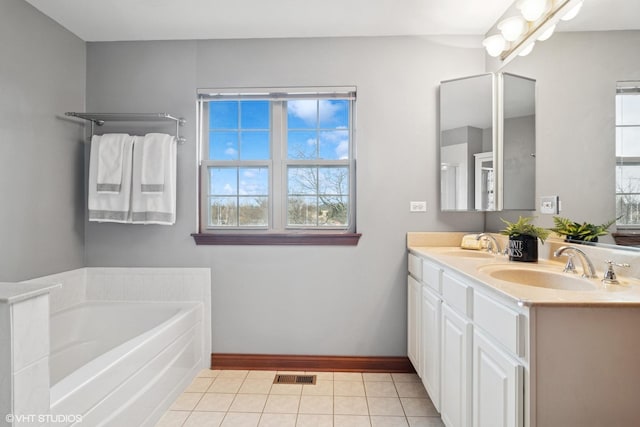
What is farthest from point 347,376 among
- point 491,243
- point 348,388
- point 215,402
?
point 491,243

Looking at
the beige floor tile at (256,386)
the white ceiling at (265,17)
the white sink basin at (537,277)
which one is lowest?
the beige floor tile at (256,386)

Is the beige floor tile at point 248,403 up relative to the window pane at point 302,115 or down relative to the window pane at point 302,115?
down

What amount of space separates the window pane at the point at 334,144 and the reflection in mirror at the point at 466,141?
0.69 meters

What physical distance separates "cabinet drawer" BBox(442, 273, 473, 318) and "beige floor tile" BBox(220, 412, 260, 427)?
1229mm

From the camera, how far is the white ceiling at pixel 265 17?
201 centimetres

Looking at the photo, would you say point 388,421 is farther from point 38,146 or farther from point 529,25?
point 38,146

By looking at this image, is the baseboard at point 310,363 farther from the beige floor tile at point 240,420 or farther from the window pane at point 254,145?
the window pane at point 254,145

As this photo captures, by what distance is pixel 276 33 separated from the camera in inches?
92.2

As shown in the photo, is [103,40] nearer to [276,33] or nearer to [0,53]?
[0,53]

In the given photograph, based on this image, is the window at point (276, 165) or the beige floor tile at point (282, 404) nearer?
the beige floor tile at point (282, 404)

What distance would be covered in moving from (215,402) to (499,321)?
1702 mm

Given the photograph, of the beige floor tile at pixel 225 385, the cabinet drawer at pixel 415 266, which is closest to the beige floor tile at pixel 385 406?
the cabinet drawer at pixel 415 266

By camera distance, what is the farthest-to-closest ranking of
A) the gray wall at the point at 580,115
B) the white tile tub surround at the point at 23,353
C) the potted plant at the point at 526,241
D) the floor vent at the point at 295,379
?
the floor vent at the point at 295,379 → the potted plant at the point at 526,241 → the gray wall at the point at 580,115 → the white tile tub surround at the point at 23,353

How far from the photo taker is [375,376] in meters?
2.31
